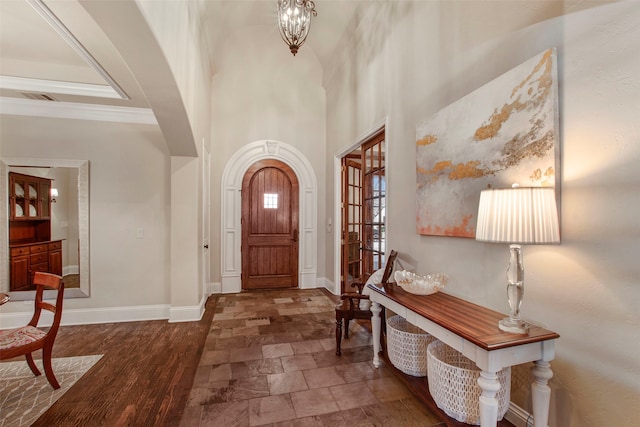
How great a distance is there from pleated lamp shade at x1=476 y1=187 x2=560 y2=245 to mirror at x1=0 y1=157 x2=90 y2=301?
14.9 feet

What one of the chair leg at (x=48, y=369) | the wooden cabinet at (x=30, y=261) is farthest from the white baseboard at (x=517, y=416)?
the wooden cabinet at (x=30, y=261)

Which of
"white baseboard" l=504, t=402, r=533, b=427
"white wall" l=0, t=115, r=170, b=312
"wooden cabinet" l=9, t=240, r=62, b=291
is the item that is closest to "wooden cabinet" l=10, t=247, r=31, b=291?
"wooden cabinet" l=9, t=240, r=62, b=291

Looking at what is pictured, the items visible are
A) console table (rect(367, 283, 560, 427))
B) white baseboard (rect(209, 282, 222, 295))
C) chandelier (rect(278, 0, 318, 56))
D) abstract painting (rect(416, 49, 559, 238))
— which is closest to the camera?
console table (rect(367, 283, 560, 427))

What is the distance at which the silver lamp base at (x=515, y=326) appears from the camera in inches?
59.9

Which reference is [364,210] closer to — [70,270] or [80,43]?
[80,43]

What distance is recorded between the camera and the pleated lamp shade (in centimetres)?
139

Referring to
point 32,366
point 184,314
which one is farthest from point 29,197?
point 184,314

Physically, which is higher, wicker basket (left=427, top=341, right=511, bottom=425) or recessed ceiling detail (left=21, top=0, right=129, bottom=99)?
recessed ceiling detail (left=21, top=0, right=129, bottom=99)

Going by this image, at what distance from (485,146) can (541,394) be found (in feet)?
4.76

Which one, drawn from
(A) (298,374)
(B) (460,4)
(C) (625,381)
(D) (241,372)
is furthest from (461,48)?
(D) (241,372)

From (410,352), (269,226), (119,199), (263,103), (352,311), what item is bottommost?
(410,352)

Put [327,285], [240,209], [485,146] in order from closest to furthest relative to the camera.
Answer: [485,146] < [240,209] < [327,285]

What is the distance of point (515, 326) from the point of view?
5.06 feet

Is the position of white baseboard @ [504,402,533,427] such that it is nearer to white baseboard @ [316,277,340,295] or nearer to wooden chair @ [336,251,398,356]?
wooden chair @ [336,251,398,356]
